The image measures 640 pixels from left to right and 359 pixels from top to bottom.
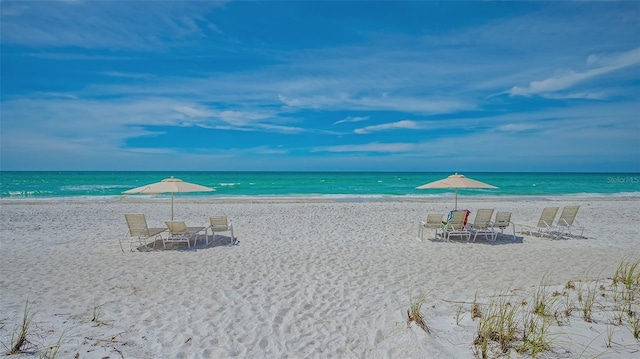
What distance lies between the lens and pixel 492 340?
3363mm

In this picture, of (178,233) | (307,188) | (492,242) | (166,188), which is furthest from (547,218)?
(307,188)

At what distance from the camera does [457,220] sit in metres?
8.70

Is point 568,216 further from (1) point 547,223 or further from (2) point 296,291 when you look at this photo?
(2) point 296,291

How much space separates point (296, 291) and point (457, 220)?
5110 mm

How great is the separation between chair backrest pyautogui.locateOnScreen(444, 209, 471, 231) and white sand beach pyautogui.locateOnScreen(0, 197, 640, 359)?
0.38 meters

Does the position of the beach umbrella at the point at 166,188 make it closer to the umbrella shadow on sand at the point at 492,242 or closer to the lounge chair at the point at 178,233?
the lounge chair at the point at 178,233

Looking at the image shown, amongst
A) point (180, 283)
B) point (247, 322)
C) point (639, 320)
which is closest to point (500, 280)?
point (639, 320)

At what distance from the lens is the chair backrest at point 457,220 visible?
8617 mm

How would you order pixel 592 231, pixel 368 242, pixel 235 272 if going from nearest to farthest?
pixel 235 272 → pixel 368 242 → pixel 592 231

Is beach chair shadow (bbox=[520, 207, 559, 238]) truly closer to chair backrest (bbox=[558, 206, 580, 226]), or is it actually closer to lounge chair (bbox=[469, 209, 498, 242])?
chair backrest (bbox=[558, 206, 580, 226])

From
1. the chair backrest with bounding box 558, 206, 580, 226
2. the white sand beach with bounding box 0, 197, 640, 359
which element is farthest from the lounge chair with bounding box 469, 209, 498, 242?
the chair backrest with bounding box 558, 206, 580, 226

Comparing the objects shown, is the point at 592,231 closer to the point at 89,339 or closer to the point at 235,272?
the point at 235,272

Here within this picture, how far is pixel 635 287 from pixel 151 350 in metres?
5.75

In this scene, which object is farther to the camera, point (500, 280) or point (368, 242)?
point (368, 242)
